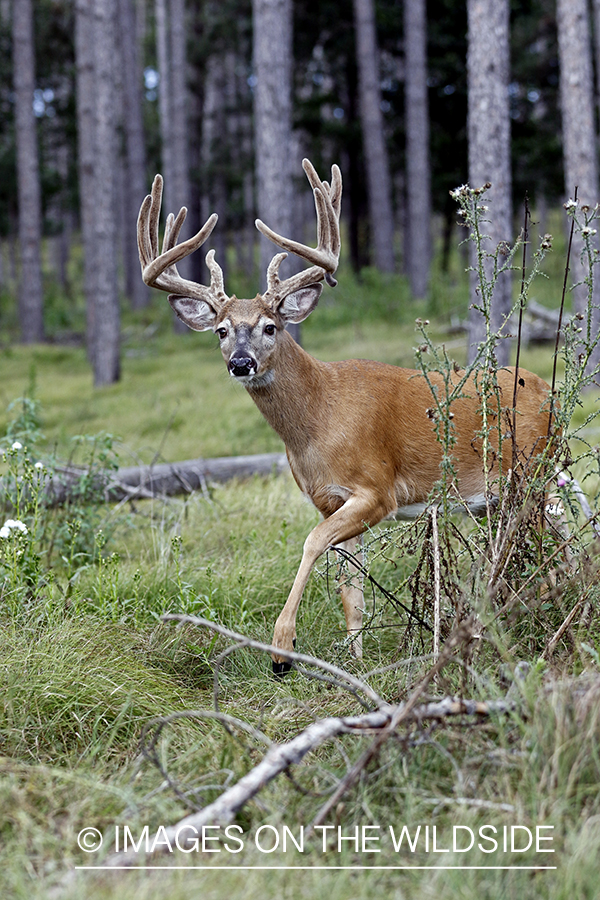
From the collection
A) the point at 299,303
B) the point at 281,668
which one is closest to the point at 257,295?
the point at 299,303

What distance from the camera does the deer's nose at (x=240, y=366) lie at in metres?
3.97

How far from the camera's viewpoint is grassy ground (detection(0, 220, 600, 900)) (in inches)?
86.2

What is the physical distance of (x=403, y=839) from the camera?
92.6 inches

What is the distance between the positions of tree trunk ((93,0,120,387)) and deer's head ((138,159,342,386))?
7.88m

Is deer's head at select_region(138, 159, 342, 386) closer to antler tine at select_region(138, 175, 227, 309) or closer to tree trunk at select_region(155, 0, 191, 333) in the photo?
antler tine at select_region(138, 175, 227, 309)

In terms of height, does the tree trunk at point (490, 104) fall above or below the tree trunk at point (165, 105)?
below

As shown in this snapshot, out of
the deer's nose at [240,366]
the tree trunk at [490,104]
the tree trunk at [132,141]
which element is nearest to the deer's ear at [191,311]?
the deer's nose at [240,366]

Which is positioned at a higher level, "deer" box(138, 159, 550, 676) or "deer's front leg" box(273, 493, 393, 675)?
"deer" box(138, 159, 550, 676)

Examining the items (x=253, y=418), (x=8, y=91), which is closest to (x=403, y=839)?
(x=253, y=418)

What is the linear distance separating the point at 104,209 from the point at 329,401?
8.99 meters

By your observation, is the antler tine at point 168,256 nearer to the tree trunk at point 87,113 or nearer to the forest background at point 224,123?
the forest background at point 224,123

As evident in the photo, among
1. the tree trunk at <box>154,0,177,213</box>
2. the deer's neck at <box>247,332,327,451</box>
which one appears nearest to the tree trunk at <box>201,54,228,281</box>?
the tree trunk at <box>154,0,177,213</box>

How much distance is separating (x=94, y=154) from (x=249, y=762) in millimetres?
11369

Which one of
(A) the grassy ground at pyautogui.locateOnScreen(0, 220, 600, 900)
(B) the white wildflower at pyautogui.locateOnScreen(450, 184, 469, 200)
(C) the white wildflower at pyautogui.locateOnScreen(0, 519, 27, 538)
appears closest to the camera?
(A) the grassy ground at pyautogui.locateOnScreen(0, 220, 600, 900)
